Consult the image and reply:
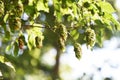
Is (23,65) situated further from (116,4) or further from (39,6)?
(39,6)

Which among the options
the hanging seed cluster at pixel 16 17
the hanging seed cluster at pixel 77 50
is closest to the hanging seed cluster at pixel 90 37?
the hanging seed cluster at pixel 77 50

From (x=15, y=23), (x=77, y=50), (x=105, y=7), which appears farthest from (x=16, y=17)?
(x=105, y=7)

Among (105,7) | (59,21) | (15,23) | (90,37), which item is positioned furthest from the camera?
(59,21)

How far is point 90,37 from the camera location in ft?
15.6

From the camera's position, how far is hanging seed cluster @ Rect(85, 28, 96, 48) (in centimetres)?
472

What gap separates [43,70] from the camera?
2198 cm

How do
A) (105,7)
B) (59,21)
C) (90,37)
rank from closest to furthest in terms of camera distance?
1. (90,37)
2. (105,7)
3. (59,21)

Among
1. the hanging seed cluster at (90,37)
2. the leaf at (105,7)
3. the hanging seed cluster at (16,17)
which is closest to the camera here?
the hanging seed cluster at (16,17)

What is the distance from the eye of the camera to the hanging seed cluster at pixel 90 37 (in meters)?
4.72

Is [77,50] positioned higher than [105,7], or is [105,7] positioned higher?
[105,7]

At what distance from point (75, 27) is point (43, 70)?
16896mm

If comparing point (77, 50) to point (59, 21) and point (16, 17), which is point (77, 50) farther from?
point (16, 17)

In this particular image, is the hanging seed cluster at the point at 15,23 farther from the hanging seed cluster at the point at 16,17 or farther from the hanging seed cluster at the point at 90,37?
the hanging seed cluster at the point at 90,37

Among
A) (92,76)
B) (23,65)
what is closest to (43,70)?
(23,65)
